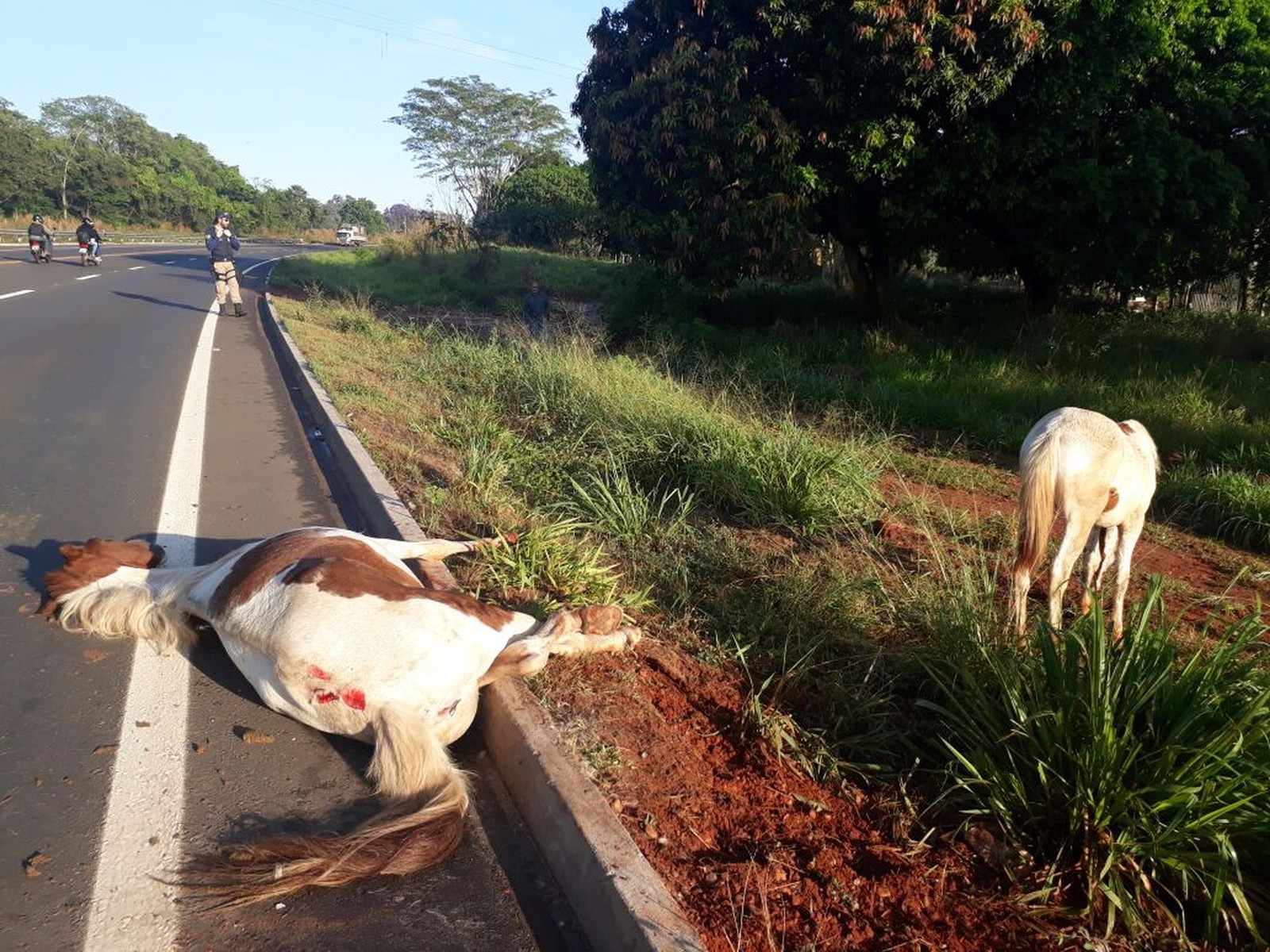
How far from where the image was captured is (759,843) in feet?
9.47

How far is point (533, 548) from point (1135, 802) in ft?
9.75

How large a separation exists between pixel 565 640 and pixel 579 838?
113cm

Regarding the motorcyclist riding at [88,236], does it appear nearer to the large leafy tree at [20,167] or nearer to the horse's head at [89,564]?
the horse's head at [89,564]

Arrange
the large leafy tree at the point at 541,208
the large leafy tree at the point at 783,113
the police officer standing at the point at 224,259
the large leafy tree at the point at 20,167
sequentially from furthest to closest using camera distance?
1. the large leafy tree at the point at 20,167
2. the large leafy tree at the point at 541,208
3. the police officer standing at the point at 224,259
4. the large leafy tree at the point at 783,113

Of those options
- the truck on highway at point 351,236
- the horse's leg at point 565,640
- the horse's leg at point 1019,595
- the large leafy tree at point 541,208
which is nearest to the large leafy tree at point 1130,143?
the horse's leg at point 1019,595

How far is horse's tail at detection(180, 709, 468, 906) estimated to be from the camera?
2.63 metres

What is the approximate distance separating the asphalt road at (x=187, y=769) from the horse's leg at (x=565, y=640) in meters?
0.36

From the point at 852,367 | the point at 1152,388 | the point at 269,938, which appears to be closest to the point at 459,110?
the point at 852,367

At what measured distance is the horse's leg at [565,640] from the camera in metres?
3.57

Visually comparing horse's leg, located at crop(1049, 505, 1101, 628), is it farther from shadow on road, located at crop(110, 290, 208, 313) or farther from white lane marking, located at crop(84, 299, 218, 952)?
shadow on road, located at crop(110, 290, 208, 313)

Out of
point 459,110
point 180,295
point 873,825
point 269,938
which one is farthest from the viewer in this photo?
point 459,110

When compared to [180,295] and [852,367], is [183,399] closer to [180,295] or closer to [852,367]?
[852,367]

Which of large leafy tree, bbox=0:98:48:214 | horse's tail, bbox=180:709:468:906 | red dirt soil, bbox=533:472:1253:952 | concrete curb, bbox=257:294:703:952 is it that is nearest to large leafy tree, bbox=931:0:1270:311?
red dirt soil, bbox=533:472:1253:952

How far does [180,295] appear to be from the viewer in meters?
19.9
